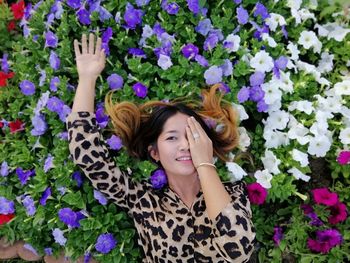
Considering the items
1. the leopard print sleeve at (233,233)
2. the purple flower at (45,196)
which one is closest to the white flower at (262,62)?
the leopard print sleeve at (233,233)

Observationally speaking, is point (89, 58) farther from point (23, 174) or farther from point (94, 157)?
point (23, 174)

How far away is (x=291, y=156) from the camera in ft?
9.18

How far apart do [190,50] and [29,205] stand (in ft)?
4.04

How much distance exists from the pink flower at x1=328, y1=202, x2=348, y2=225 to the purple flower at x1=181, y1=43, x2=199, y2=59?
46.2 inches

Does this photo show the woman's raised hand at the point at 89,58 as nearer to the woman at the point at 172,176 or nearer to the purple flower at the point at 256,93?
the woman at the point at 172,176

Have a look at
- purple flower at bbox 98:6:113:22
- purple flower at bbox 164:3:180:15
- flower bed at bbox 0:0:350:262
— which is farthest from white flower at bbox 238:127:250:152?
purple flower at bbox 98:6:113:22

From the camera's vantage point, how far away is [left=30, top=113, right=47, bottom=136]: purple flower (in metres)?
2.74

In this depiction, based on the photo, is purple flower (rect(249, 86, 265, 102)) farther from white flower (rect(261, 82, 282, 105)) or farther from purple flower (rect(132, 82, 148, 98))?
purple flower (rect(132, 82, 148, 98))

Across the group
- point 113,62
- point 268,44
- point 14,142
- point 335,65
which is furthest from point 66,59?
point 335,65

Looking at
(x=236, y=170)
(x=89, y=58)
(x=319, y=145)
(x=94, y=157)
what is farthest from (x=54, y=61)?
(x=319, y=145)

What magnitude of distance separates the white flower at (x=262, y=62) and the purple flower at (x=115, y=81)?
75cm

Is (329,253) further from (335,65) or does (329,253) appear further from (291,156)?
(335,65)

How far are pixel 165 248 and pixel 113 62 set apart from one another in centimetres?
A: 112

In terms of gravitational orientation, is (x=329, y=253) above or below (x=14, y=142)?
below
